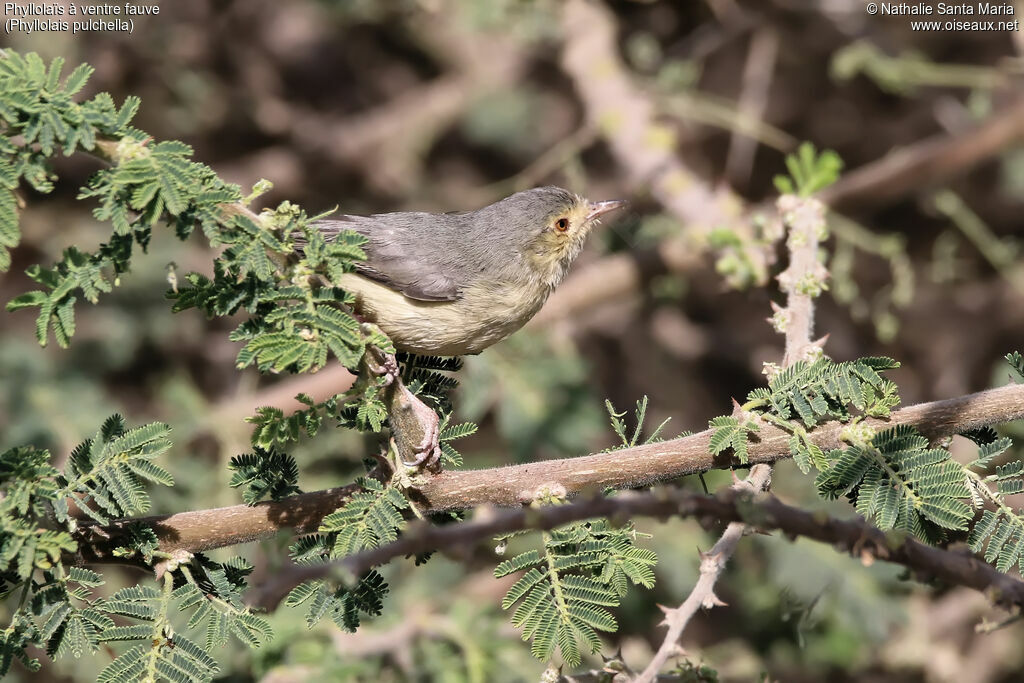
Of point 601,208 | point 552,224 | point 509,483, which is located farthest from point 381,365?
point 601,208

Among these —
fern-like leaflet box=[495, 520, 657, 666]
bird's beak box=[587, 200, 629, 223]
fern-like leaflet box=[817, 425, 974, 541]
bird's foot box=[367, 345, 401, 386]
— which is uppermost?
bird's beak box=[587, 200, 629, 223]

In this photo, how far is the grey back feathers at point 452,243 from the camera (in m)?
3.84

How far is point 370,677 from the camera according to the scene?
3.87m

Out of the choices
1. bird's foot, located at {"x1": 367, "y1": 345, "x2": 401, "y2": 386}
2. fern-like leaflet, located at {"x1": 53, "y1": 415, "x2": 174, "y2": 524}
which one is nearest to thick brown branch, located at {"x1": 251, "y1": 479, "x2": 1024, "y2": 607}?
bird's foot, located at {"x1": 367, "y1": 345, "x2": 401, "y2": 386}

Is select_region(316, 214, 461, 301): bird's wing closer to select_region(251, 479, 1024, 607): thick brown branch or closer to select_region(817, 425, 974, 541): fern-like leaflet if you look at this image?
select_region(817, 425, 974, 541): fern-like leaflet

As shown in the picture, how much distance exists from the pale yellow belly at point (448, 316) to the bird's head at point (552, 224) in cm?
22

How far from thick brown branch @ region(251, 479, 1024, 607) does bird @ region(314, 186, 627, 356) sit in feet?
5.52

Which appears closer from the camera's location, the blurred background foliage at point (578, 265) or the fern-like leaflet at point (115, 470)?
the fern-like leaflet at point (115, 470)

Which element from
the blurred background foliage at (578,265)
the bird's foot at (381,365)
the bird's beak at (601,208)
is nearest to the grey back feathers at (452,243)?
the bird's beak at (601,208)

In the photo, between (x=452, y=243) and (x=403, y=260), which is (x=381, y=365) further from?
(x=452, y=243)

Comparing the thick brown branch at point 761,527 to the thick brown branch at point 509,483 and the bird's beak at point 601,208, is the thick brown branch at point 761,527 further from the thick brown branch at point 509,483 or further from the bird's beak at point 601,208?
the bird's beak at point 601,208

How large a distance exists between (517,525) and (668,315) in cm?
579

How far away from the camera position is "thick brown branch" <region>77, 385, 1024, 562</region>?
2566 mm

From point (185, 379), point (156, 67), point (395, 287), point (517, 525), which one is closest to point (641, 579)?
point (517, 525)
